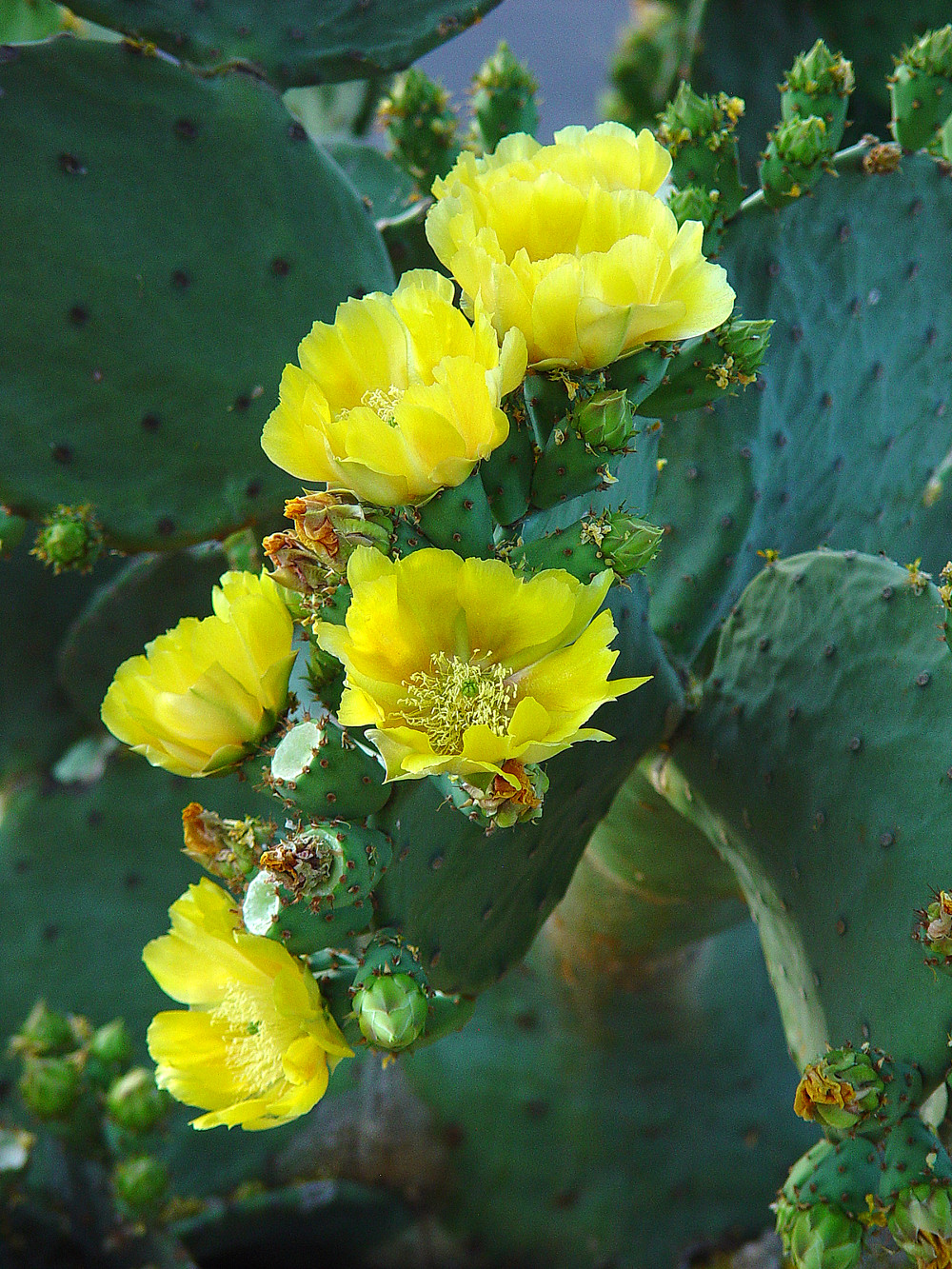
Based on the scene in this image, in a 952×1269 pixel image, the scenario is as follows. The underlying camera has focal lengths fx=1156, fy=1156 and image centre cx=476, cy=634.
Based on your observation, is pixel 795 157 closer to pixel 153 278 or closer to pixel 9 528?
pixel 153 278

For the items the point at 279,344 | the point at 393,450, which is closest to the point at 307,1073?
the point at 393,450

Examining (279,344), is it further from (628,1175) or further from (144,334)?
(628,1175)

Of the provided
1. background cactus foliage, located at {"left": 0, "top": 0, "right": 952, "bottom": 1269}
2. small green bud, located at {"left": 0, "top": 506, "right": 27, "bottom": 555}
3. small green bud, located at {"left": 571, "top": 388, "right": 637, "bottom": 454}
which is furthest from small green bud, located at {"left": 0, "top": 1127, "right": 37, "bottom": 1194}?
small green bud, located at {"left": 571, "top": 388, "right": 637, "bottom": 454}

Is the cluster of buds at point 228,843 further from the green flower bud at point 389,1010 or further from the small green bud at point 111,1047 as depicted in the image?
the small green bud at point 111,1047

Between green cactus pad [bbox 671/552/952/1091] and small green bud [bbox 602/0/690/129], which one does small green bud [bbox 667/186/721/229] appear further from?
small green bud [bbox 602/0/690/129]

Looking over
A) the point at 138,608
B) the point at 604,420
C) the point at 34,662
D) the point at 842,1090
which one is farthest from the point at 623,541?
the point at 34,662

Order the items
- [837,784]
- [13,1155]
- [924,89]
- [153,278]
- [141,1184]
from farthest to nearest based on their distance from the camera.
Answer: [13,1155]
[141,1184]
[924,89]
[153,278]
[837,784]
